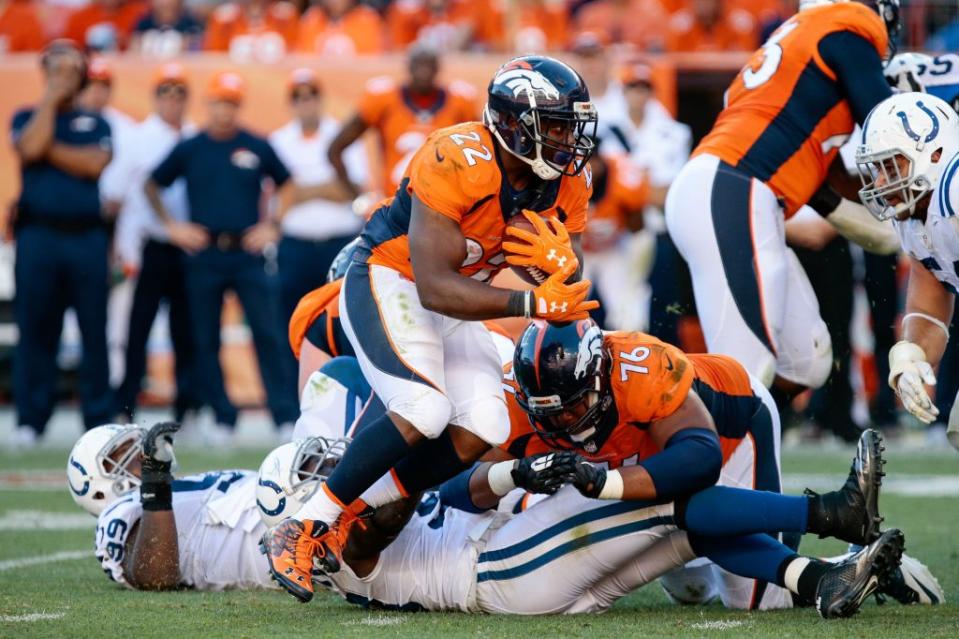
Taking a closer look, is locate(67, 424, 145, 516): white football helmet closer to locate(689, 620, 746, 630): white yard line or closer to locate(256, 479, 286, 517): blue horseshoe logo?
locate(256, 479, 286, 517): blue horseshoe logo

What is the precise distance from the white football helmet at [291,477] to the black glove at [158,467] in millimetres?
328

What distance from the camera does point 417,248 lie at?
13.7ft

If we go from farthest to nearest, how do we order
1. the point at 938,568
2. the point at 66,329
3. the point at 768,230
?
the point at 66,329 < the point at 768,230 < the point at 938,568

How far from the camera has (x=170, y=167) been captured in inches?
362

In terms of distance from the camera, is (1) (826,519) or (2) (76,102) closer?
(1) (826,519)

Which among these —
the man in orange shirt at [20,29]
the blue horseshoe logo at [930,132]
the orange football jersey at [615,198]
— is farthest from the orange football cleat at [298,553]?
the man in orange shirt at [20,29]

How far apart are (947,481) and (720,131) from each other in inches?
108

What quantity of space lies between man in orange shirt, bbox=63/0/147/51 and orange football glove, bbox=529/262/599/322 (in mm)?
8924

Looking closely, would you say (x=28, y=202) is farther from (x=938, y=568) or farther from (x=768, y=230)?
(x=938, y=568)

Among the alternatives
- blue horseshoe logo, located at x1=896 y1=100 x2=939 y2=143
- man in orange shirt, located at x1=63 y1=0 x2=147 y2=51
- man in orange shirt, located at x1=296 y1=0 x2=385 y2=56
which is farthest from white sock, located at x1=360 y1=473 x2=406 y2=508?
man in orange shirt, located at x1=63 y1=0 x2=147 y2=51

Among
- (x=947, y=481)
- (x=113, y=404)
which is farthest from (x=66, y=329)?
(x=947, y=481)

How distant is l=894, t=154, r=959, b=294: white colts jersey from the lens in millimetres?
4141

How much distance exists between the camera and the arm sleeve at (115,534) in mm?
4727

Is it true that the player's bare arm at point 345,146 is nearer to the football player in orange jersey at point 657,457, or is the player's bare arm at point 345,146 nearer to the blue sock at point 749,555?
the football player in orange jersey at point 657,457
